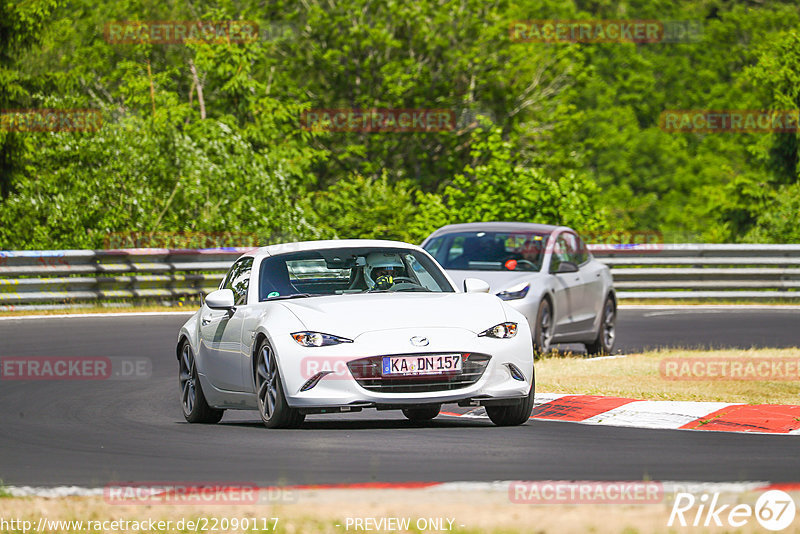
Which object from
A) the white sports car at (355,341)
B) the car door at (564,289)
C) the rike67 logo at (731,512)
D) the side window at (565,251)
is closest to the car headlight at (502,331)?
the white sports car at (355,341)

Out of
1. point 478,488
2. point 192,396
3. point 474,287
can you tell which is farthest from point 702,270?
point 478,488

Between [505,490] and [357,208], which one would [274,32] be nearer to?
[357,208]

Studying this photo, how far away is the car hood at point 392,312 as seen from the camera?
969 cm

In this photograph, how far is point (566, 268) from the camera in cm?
1667

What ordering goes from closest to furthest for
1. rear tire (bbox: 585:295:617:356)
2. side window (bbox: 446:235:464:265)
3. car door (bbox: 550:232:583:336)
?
car door (bbox: 550:232:583:336), side window (bbox: 446:235:464:265), rear tire (bbox: 585:295:617:356)

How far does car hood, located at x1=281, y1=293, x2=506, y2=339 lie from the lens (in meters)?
9.69

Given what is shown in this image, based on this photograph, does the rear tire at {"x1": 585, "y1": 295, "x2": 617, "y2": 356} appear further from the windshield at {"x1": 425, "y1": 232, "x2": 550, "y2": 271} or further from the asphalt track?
the asphalt track

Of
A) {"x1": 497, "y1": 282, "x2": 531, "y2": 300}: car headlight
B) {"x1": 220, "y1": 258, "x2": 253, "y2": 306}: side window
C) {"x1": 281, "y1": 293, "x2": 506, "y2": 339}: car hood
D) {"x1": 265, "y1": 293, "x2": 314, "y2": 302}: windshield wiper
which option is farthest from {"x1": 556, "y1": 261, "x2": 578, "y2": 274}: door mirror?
{"x1": 265, "y1": 293, "x2": 314, "y2": 302}: windshield wiper

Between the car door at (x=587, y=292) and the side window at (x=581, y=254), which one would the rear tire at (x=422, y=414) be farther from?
the side window at (x=581, y=254)

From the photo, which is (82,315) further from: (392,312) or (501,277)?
(392,312)

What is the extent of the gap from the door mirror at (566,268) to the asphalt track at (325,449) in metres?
4.92

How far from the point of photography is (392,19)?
48750 millimetres

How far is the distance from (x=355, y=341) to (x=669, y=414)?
2.74 m

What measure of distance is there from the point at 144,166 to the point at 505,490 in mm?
24279
